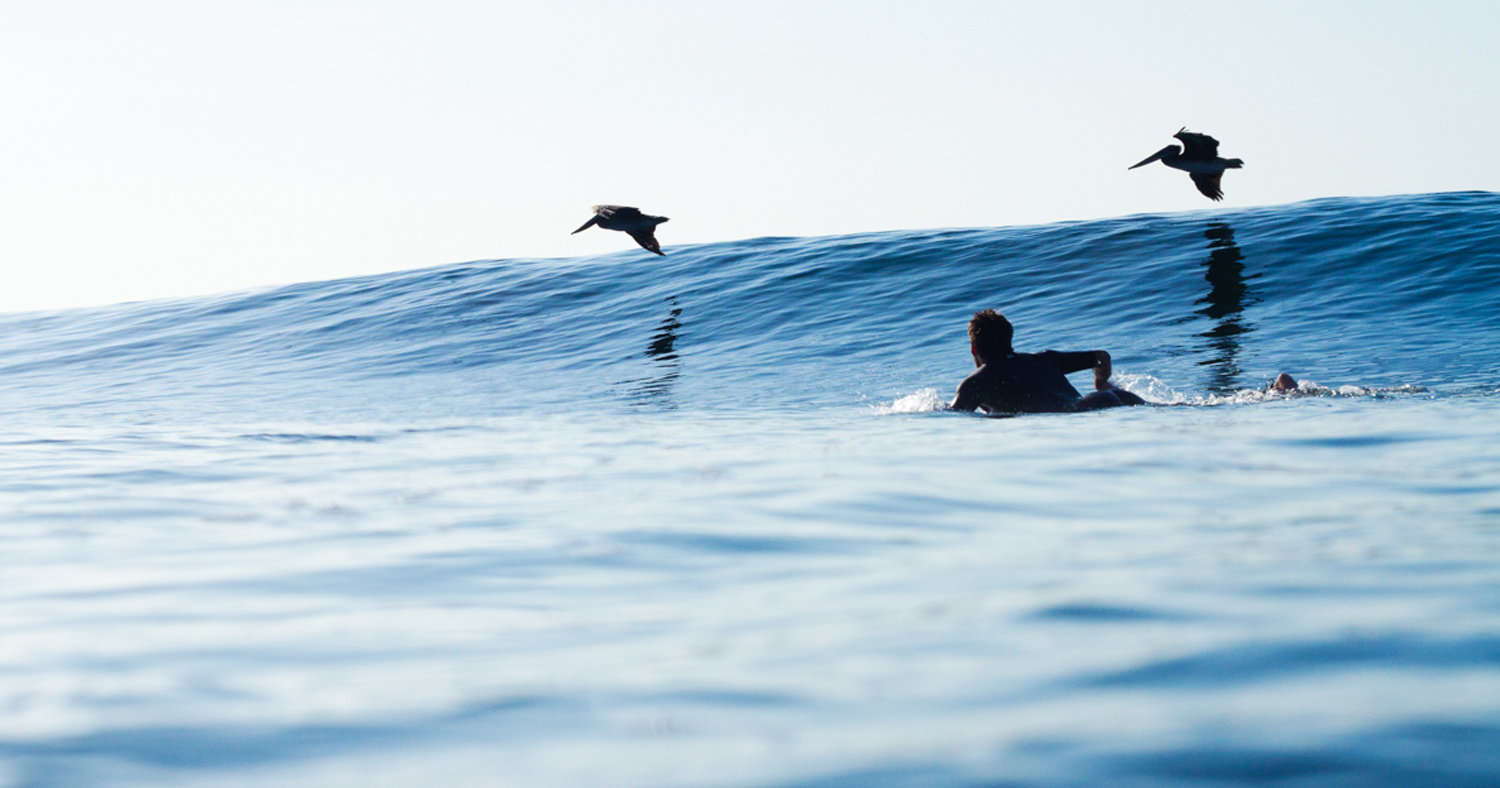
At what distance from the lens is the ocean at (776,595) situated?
7.28 feet

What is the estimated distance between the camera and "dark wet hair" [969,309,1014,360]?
951 centimetres

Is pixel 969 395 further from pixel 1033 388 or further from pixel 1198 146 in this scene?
pixel 1198 146

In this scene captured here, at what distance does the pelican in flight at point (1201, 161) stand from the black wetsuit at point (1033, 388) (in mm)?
9245

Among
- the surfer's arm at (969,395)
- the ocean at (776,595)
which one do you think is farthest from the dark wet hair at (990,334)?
the ocean at (776,595)

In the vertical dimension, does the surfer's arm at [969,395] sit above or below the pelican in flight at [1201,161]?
below

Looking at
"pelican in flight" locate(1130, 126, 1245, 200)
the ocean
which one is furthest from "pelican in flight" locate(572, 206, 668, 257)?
"pelican in flight" locate(1130, 126, 1245, 200)

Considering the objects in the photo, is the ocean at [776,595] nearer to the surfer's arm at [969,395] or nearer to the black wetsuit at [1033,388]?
the surfer's arm at [969,395]

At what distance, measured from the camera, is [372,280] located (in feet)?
102

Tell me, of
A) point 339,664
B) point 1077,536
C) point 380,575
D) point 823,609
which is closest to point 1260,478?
point 1077,536

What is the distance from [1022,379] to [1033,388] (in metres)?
0.11

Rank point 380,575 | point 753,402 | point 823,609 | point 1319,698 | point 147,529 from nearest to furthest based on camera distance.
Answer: point 1319,698 < point 823,609 < point 380,575 < point 147,529 < point 753,402

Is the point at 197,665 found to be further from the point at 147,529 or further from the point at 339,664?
the point at 147,529

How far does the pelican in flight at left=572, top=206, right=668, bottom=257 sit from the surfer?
855 cm

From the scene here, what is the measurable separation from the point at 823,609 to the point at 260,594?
73.5 inches
